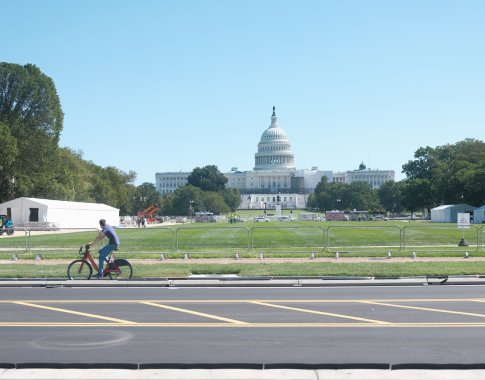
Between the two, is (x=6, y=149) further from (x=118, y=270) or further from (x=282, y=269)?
(x=282, y=269)

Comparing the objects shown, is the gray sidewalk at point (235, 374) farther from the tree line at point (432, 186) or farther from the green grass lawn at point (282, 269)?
the tree line at point (432, 186)

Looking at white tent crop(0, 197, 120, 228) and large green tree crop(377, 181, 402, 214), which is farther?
large green tree crop(377, 181, 402, 214)

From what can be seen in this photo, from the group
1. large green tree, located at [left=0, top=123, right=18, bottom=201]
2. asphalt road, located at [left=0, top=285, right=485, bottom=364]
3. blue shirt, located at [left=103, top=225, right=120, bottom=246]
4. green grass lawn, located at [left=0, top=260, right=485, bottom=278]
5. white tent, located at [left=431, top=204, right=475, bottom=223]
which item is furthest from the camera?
white tent, located at [left=431, top=204, right=475, bottom=223]

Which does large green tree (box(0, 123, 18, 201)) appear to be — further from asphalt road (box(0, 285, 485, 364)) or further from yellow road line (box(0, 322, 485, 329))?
yellow road line (box(0, 322, 485, 329))

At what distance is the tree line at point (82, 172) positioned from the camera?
74125 millimetres

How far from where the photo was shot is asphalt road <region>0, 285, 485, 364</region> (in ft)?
33.5

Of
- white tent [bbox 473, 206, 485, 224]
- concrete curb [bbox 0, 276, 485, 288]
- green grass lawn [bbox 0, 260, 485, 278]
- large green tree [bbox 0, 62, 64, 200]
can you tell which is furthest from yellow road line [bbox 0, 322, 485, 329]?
white tent [bbox 473, 206, 485, 224]

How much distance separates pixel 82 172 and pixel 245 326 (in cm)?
9908

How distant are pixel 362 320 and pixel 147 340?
14.2ft

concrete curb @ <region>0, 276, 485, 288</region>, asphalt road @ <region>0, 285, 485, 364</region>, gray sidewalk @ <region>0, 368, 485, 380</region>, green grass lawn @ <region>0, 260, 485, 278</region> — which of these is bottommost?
gray sidewalk @ <region>0, 368, 485, 380</region>

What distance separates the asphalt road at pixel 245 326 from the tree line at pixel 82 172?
54.0m

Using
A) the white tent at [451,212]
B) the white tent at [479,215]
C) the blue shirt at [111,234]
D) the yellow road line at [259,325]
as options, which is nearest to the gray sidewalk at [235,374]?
the yellow road line at [259,325]

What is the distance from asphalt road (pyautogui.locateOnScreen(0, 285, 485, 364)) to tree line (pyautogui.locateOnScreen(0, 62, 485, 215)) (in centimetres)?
5396

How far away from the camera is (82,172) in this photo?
108188 millimetres
